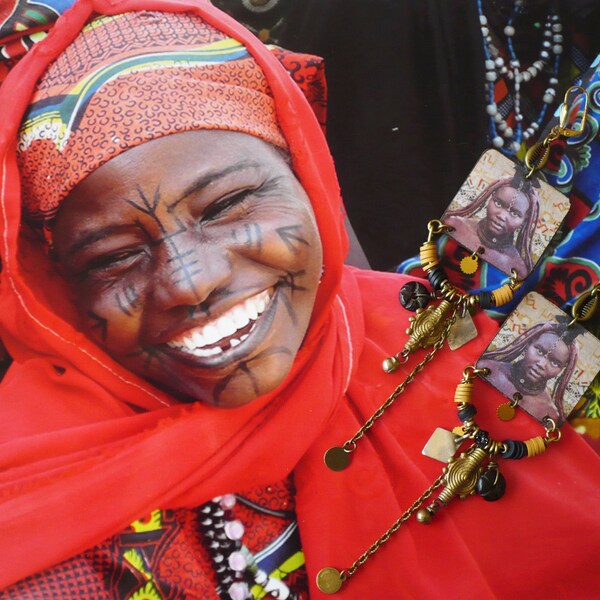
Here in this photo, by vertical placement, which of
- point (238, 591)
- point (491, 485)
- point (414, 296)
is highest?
point (414, 296)

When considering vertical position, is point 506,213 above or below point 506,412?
above

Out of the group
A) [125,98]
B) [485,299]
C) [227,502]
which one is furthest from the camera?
[485,299]

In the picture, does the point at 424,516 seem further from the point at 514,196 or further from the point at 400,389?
the point at 514,196

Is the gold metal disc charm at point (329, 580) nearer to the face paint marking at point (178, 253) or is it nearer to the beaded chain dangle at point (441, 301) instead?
the beaded chain dangle at point (441, 301)

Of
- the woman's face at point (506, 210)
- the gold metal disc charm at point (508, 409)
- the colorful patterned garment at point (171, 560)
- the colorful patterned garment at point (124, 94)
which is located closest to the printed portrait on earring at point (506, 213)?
the woman's face at point (506, 210)

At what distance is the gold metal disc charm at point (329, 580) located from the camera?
2.64 ft

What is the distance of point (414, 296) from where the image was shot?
0.92 m

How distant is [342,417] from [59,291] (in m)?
0.34

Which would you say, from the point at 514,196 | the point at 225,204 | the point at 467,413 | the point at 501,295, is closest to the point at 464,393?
the point at 467,413

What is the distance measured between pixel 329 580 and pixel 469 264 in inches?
15.6

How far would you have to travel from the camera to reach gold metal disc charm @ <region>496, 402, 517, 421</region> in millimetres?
897

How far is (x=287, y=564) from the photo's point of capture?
2.68 ft

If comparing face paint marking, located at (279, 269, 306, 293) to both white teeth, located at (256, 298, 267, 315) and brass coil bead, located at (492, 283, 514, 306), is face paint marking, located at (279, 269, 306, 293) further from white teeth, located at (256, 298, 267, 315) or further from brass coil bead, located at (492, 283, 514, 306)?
brass coil bead, located at (492, 283, 514, 306)

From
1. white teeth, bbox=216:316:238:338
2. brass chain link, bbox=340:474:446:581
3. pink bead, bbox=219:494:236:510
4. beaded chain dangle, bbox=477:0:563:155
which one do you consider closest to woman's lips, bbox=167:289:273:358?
white teeth, bbox=216:316:238:338
